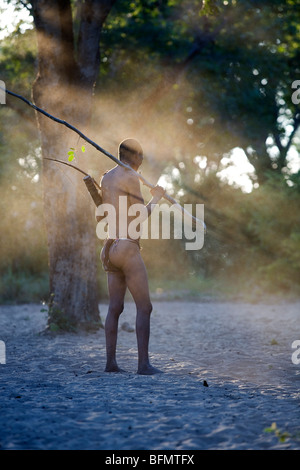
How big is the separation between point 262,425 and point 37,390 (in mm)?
2037

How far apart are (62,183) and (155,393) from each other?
16.2 feet

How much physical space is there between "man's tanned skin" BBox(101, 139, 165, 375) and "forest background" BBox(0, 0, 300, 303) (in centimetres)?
645

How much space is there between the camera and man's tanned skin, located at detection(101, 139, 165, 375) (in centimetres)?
579

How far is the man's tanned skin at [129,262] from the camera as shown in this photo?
5785mm

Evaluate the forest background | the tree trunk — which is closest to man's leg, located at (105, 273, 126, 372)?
the tree trunk

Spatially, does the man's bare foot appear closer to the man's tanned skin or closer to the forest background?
the man's tanned skin

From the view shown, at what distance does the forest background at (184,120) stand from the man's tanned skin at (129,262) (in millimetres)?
6455

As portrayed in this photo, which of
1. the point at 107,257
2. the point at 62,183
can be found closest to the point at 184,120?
the point at 62,183

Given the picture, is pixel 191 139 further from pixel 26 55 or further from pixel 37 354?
pixel 37 354

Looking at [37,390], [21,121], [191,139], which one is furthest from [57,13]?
[191,139]

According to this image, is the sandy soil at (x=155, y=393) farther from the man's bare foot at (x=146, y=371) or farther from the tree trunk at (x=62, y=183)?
the tree trunk at (x=62, y=183)

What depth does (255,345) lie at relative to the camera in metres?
8.55
